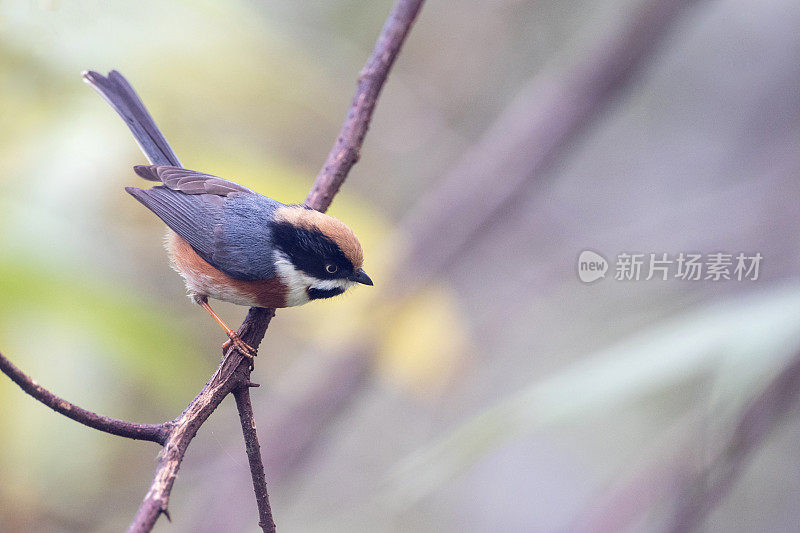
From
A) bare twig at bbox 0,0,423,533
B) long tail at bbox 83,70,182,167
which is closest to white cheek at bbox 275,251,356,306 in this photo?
bare twig at bbox 0,0,423,533

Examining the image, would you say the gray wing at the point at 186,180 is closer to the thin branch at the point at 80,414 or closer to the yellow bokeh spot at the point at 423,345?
the yellow bokeh spot at the point at 423,345

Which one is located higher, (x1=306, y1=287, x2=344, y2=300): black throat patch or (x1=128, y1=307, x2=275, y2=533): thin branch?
(x1=306, y1=287, x2=344, y2=300): black throat patch

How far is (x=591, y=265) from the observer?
4980 millimetres

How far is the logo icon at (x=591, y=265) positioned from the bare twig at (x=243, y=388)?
228cm

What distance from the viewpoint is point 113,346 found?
95.7 inches

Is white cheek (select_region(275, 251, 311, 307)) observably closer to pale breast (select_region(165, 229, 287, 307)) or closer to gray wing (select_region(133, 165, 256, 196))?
pale breast (select_region(165, 229, 287, 307))

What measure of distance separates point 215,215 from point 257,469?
173 cm

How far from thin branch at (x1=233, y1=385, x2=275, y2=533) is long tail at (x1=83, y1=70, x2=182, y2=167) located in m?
1.83

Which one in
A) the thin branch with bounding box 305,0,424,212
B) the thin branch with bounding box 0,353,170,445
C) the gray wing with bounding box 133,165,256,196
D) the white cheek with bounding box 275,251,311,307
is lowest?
the thin branch with bounding box 0,353,170,445

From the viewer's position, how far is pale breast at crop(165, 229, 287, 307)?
9.70 ft

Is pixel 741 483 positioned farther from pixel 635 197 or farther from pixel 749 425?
pixel 749 425

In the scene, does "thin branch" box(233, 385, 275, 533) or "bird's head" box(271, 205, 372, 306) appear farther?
"bird's head" box(271, 205, 372, 306)

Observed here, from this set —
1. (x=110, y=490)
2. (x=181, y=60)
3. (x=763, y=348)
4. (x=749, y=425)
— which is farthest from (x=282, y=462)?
(x=763, y=348)

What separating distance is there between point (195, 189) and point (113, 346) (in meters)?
1.16
